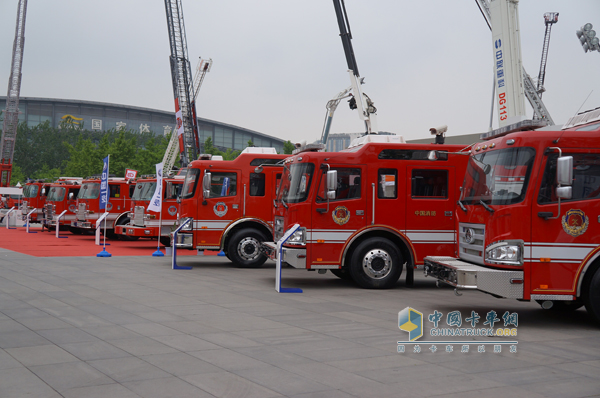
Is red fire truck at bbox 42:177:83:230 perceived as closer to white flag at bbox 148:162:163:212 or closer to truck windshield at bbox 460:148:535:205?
white flag at bbox 148:162:163:212

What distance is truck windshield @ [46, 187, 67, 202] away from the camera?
2861cm

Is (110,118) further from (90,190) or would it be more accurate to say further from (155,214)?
(155,214)

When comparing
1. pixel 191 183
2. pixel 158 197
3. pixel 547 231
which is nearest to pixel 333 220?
pixel 547 231

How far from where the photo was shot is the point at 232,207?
618 inches

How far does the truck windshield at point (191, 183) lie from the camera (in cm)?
1582

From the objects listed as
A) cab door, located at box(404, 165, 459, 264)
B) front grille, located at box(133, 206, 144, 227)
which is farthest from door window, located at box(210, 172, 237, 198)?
front grille, located at box(133, 206, 144, 227)

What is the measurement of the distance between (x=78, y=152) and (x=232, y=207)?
153ft

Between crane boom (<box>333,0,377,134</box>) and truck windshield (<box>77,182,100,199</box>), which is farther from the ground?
crane boom (<box>333,0,377,134</box>)

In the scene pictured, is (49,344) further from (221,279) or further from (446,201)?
(446,201)

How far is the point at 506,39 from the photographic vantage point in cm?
1736

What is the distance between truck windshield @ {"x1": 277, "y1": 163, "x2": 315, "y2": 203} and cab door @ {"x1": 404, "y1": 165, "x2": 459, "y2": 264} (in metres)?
2.03

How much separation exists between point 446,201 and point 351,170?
2.05 m

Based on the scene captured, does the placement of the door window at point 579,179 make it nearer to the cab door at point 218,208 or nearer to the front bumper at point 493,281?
the front bumper at point 493,281

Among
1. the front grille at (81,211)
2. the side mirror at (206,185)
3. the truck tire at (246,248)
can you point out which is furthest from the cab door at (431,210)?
the front grille at (81,211)
